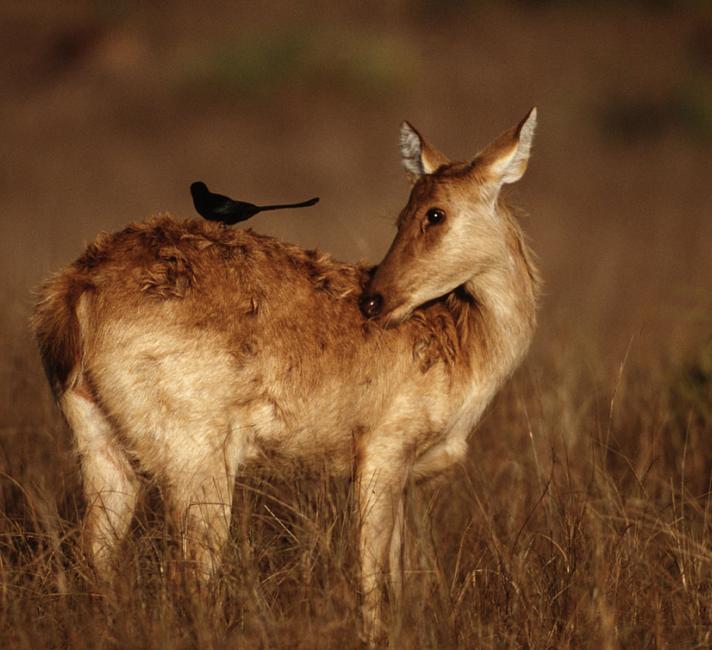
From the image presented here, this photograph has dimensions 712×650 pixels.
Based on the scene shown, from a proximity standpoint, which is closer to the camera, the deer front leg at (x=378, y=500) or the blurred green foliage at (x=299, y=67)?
the deer front leg at (x=378, y=500)

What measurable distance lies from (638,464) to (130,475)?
2723mm

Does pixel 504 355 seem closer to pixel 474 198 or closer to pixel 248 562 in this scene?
pixel 474 198

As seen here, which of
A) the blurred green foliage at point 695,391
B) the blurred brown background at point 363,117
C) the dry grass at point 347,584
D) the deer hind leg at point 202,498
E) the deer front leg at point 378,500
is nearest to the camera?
the dry grass at point 347,584

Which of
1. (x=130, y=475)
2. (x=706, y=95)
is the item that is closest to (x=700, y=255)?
(x=706, y=95)

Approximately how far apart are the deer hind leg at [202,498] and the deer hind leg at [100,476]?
26 cm

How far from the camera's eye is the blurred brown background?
1220cm

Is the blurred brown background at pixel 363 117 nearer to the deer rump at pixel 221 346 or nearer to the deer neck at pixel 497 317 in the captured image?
the deer neck at pixel 497 317

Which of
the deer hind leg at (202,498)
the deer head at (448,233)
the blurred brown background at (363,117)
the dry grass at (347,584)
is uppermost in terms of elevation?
the blurred brown background at (363,117)

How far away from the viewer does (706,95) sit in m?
16.2

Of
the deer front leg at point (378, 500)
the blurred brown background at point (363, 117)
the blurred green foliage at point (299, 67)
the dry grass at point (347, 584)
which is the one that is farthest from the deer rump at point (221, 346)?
the blurred green foliage at point (299, 67)

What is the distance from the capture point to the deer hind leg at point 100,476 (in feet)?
13.6

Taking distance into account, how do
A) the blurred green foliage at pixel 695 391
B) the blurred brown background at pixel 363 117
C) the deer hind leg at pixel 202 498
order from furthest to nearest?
1. the blurred brown background at pixel 363 117
2. the blurred green foliage at pixel 695 391
3. the deer hind leg at pixel 202 498

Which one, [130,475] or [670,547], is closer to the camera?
[670,547]

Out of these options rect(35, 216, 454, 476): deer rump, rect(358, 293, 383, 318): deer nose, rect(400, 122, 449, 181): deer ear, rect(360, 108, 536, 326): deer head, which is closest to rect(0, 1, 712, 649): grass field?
rect(35, 216, 454, 476): deer rump
